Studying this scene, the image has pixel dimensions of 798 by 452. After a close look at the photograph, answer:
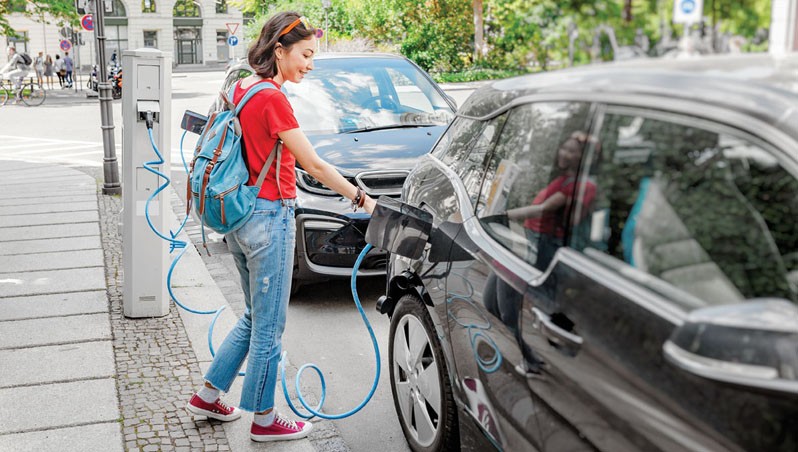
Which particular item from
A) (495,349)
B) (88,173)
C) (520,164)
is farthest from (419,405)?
(88,173)

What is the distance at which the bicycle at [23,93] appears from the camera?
26641mm

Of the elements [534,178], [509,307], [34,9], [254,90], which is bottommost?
[509,307]

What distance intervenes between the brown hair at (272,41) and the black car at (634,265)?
94cm

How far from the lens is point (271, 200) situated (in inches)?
134

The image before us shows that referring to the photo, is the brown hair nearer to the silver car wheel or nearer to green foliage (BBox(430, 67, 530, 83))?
green foliage (BBox(430, 67, 530, 83))

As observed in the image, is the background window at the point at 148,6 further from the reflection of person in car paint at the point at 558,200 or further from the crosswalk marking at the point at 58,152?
the reflection of person in car paint at the point at 558,200

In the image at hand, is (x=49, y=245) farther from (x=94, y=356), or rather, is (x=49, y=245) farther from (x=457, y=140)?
(x=457, y=140)

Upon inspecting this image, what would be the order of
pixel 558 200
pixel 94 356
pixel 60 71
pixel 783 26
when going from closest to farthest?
1. pixel 783 26
2. pixel 558 200
3. pixel 94 356
4. pixel 60 71

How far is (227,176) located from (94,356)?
6.31 feet

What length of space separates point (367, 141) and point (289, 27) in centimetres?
284

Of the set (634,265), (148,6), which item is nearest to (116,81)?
(148,6)

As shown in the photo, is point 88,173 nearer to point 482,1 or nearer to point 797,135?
point 482,1

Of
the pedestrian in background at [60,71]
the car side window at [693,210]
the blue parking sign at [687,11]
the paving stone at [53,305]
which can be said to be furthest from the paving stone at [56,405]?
the pedestrian in background at [60,71]

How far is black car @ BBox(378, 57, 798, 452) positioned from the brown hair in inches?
37.2
